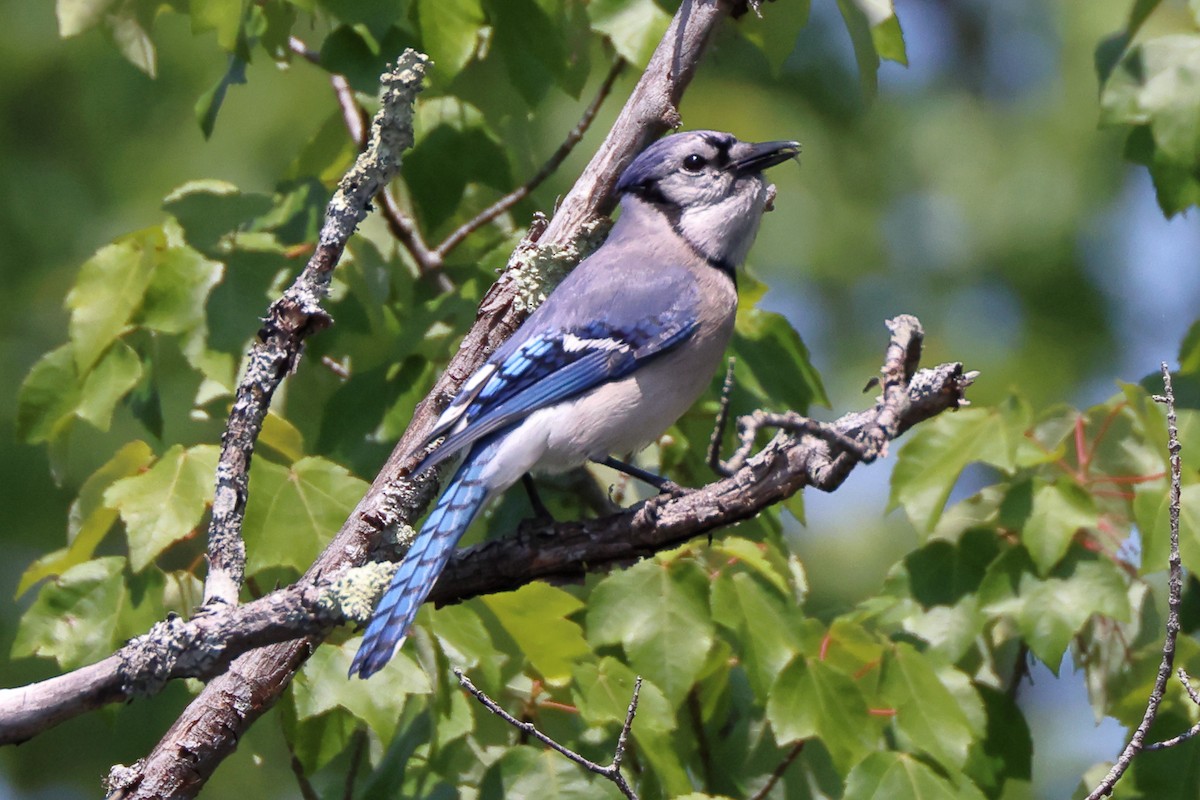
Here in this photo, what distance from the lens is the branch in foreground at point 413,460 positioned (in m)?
2.14

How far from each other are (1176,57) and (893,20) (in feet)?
2.16

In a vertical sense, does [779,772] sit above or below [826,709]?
below

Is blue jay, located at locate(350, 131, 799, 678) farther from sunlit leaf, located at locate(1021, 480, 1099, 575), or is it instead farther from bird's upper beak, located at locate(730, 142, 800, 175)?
sunlit leaf, located at locate(1021, 480, 1099, 575)

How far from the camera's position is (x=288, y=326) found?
2121 millimetres

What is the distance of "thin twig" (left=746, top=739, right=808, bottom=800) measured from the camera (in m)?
2.86

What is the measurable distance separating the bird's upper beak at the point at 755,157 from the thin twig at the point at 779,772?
1289 mm

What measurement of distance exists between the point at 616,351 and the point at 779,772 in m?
0.93

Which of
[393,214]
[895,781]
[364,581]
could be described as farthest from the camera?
[393,214]

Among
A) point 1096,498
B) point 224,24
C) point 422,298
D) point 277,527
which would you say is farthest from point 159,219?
point 1096,498

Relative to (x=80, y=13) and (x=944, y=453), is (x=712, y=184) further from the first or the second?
(x=80, y=13)

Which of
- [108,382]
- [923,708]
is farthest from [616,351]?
[108,382]

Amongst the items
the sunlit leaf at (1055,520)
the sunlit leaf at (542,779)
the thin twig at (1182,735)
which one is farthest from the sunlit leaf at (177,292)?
the thin twig at (1182,735)

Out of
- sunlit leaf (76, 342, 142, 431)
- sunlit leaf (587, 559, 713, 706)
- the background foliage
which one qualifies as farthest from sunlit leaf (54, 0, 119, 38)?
sunlit leaf (587, 559, 713, 706)

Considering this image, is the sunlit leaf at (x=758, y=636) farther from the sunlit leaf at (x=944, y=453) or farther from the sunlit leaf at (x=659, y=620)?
the sunlit leaf at (x=944, y=453)
